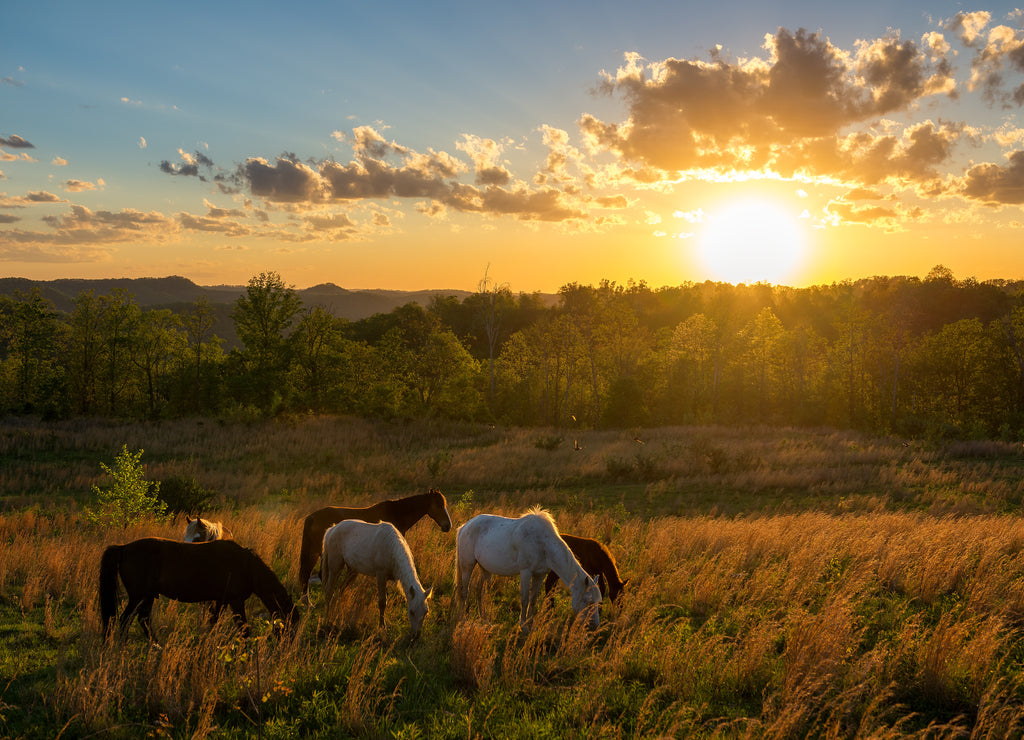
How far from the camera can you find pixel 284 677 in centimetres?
552

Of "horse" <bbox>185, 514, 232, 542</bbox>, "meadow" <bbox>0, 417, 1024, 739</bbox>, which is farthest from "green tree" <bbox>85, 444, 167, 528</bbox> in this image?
"horse" <bbox>185, 514, 232, 542</bbox>

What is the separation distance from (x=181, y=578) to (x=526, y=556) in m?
4.06

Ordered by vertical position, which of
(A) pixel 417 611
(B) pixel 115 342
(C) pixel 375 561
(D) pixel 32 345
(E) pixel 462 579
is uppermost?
(B) pixel 115 342

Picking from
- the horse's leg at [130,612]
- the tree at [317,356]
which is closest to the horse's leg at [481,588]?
the horse's leg at [130,612]

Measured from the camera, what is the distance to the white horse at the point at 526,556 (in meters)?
7.02

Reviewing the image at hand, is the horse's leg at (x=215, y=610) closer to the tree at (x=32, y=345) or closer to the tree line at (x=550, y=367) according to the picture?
the tree line at (x=550, y=367)

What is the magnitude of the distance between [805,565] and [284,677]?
8.68m

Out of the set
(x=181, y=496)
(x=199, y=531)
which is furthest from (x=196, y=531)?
(x=181, y=496)

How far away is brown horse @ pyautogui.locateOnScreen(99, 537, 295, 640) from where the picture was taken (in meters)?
6.46

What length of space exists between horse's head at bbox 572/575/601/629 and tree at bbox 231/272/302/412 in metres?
42.5

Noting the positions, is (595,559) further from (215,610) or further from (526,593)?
(215,610)

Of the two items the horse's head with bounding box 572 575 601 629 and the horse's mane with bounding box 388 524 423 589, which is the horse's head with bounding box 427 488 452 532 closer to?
the horse's mane with bounding box 388 524 423 589

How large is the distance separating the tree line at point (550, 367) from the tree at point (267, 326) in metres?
0.14

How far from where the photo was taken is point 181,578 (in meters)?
6.52
